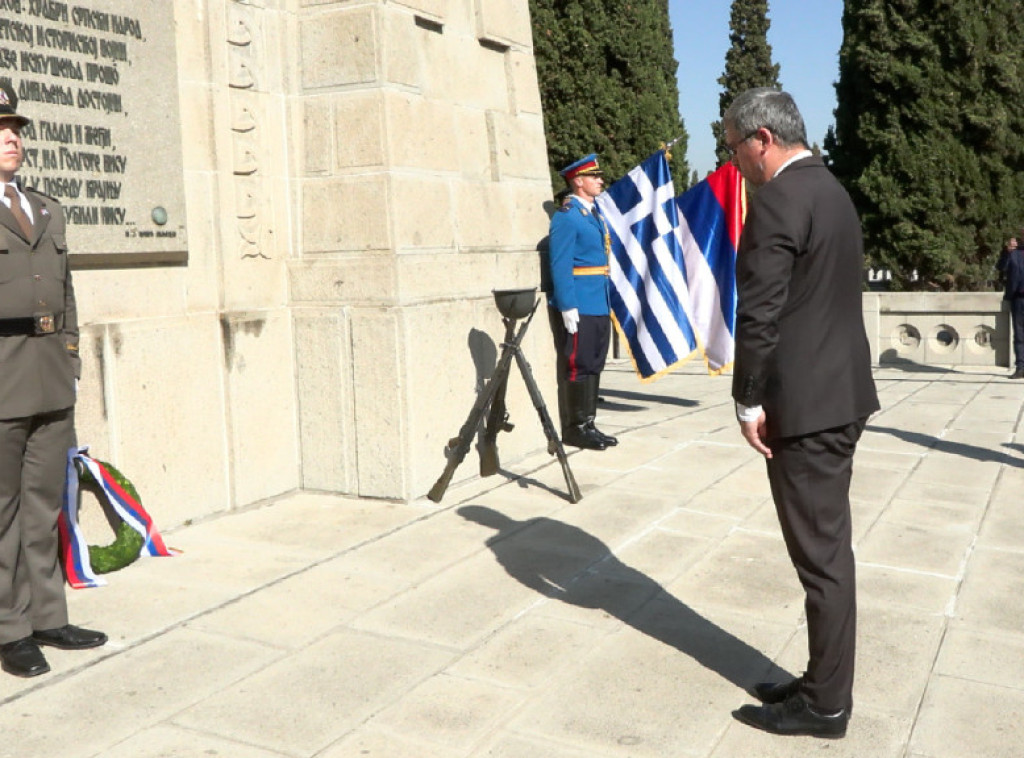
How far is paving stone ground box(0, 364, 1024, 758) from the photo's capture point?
3080 millimetres

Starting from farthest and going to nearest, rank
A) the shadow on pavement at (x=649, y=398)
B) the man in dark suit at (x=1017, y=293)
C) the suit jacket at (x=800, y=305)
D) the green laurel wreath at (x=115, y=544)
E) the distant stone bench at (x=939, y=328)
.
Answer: the distant stone bench at (x=939, y=328), the man in dark suit at (x=1017, y=293), the shadow on pavement at (x=649, y=398), the green laurel wreath at (x=115, y=544), the suit jacket at (x=800, y=305)

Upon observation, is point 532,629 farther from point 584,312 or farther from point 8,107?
point 584,312

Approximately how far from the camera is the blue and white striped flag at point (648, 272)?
27.6 feet

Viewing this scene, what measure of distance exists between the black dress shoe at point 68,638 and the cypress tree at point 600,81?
14.7 meters

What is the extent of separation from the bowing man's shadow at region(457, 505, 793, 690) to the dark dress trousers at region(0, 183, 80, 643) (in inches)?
71.6

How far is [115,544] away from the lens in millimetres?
4621

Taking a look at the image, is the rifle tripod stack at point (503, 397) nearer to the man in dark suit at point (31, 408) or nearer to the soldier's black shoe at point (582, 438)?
the soldier's black shoe at point (582, 438)

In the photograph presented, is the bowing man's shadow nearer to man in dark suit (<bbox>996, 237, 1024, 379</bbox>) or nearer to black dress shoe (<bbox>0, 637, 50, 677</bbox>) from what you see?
Result: black dress shoe (<bbox>0, 637, 50, 677</bbox>)

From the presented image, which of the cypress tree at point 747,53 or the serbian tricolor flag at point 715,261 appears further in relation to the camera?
the cypress tree at point 747,53

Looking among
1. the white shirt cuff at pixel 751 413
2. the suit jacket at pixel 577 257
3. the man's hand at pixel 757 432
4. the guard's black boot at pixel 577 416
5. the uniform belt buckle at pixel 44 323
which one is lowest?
the guard's black boot at pixel 577 416

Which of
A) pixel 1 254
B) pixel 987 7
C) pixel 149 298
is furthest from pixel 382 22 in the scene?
pixel 987 7

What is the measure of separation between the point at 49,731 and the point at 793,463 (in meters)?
2.27

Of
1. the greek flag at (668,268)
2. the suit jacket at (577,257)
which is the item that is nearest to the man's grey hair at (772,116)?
the suit jacket at (577,257)

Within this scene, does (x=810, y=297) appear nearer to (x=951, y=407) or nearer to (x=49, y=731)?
(x=49, y=731)
